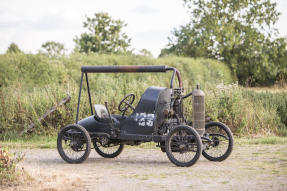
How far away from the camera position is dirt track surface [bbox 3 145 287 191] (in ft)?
19.3

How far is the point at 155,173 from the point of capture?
6.88 metres

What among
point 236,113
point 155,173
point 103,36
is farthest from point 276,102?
point 103,36

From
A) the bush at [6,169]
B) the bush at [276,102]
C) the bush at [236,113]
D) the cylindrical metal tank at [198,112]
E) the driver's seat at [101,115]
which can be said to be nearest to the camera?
the bush at [6,169]

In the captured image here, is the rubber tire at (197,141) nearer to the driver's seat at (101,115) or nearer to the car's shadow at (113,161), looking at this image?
the car's shadow at (113,161)

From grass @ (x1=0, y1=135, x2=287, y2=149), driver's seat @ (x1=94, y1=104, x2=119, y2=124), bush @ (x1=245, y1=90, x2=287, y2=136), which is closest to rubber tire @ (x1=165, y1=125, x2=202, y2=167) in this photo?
driver's seat @ (x1=94, y1=104, x2=119, y2=124)

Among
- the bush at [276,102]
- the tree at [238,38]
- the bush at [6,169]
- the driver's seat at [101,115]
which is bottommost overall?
the bush at [6,169]

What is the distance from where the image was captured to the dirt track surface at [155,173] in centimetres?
589

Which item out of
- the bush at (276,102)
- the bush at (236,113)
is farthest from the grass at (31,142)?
the bush at (276,102)

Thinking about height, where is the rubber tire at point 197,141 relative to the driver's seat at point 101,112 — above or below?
below

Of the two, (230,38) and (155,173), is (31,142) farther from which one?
(230,38)

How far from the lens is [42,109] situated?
13.0 metres

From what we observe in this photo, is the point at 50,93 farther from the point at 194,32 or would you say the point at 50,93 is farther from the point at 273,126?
the point at 194,32

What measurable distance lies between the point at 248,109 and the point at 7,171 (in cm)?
786

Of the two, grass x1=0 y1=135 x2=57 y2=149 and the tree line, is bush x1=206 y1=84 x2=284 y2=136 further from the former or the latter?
the tree line
